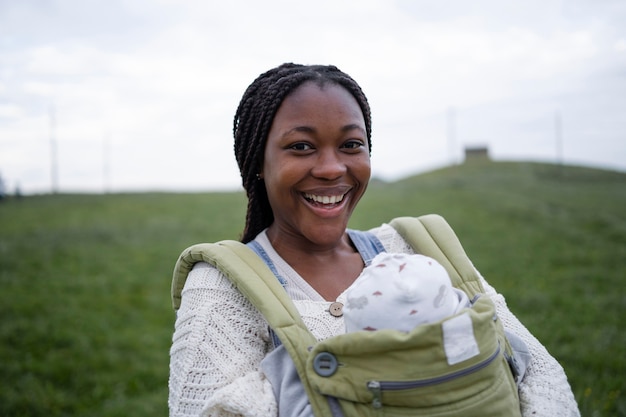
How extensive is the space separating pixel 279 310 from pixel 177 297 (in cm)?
59

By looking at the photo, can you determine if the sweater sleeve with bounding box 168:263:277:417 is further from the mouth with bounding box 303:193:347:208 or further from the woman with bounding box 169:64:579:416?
the mouth with bounding box 303:193:347:208

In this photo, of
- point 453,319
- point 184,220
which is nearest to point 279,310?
point 453,319

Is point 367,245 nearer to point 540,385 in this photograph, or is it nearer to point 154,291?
point 540,385

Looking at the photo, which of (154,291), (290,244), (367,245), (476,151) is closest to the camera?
(290,244)

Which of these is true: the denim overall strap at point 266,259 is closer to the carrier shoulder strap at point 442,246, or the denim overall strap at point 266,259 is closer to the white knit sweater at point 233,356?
the white knit sweater at point 233,356

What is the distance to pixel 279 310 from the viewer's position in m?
1.68

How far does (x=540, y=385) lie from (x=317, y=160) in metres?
1.14

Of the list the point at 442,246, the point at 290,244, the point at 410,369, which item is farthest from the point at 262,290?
the point at 442,246

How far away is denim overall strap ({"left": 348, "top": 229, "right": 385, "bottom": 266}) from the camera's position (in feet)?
7.36

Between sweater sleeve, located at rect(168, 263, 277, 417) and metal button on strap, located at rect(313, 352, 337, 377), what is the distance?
19cm

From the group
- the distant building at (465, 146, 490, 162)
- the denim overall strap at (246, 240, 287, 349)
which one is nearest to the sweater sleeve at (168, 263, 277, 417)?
the denim overall strap at (246, 240, 287, 349)

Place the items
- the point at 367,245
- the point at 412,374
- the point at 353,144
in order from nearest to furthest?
the point at 412,374 < the point at 353,144 < the point at 367,245

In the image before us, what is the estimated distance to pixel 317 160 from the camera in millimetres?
1964

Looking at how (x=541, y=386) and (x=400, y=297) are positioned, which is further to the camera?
(x=541, y=386)
